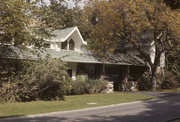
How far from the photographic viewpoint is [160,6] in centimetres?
2572

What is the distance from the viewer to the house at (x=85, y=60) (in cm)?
2733

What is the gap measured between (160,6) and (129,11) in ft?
9.60

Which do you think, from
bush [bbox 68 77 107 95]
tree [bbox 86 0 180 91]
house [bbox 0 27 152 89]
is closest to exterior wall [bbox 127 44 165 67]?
house [bbox 0 27 152 89]

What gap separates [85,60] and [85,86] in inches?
109

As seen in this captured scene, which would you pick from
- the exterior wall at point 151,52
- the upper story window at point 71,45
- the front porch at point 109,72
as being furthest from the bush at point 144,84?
the upper story window at point 71,45

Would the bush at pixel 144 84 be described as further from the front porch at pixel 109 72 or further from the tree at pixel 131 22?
the tree at pixel 131 22

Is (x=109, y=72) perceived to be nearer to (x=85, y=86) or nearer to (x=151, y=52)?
(x=85, y=86)

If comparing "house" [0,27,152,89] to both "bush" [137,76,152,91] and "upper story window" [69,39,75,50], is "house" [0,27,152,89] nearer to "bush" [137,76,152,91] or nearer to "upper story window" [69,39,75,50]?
"upper story window" [69,39,75,50]

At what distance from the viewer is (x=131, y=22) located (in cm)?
2697

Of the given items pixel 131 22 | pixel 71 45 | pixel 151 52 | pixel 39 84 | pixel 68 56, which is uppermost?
pixel 131 22

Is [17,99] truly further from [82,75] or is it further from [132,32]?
[132,32]

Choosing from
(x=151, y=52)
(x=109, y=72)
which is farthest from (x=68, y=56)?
(x=151, y=52)

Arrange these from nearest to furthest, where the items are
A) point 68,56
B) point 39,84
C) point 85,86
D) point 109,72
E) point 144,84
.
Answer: point 39,84
point 85,86
point 68,56
point 109,72
point 144,84

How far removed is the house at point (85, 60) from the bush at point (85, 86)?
6.42 feet
